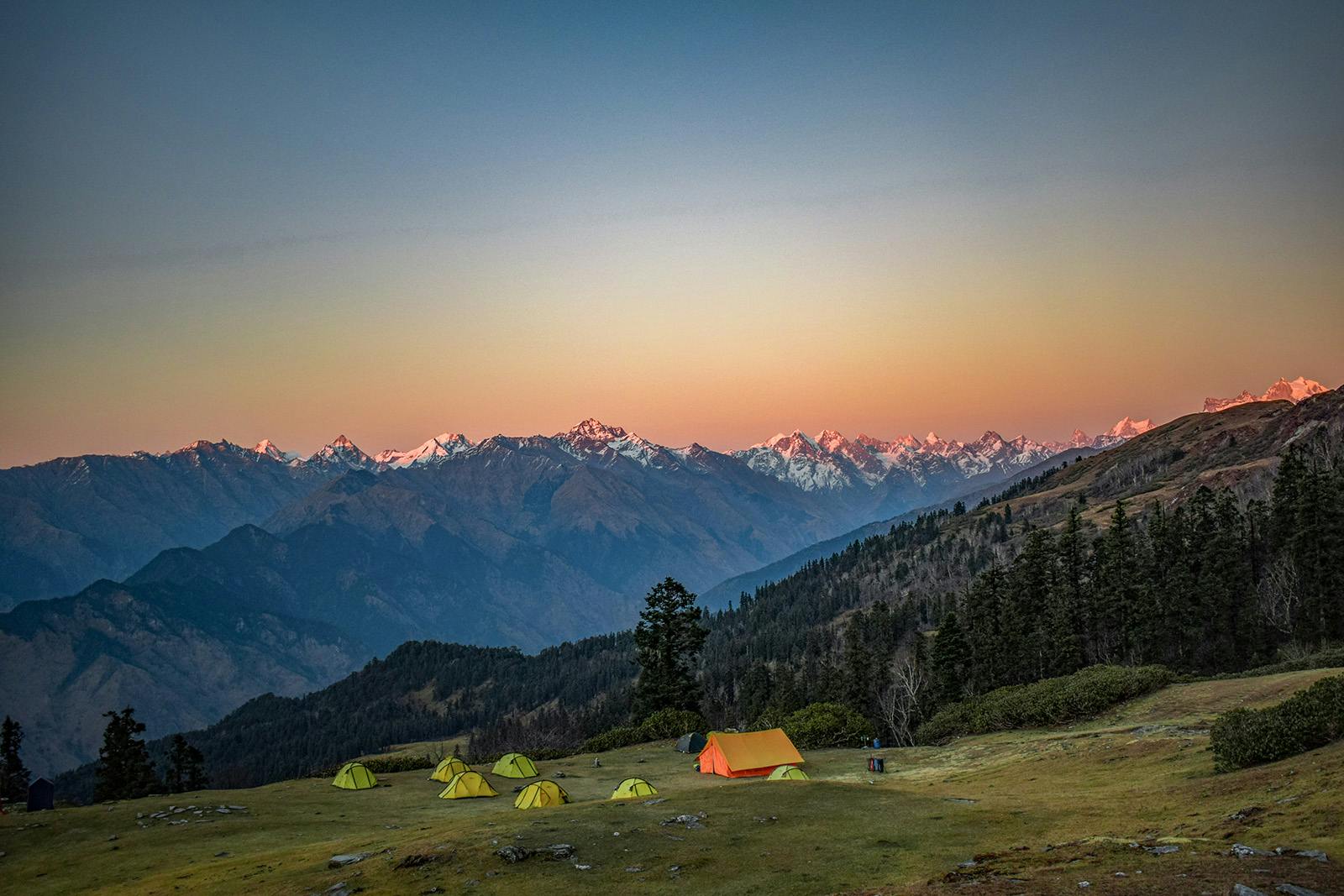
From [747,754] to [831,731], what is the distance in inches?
782

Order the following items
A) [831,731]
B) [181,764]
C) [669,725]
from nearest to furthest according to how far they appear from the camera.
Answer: [831,731] < [669,725] < [181,764]

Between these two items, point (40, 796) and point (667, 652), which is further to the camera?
point (667, 652)

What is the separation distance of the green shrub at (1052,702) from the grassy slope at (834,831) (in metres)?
3.41

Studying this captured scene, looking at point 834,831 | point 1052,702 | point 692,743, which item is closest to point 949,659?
point 1052,702

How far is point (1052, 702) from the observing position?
214 ft

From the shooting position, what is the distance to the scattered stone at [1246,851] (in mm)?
21406

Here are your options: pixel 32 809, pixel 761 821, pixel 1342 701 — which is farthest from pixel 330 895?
pixel 32 809

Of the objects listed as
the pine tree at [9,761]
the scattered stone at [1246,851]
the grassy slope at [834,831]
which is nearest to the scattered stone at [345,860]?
the grassy slope at [834,831]

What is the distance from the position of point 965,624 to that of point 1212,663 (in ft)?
92.0

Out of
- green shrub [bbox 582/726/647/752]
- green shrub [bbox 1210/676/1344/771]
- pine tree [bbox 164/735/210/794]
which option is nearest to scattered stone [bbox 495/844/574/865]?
green shrub [bbox 1210/676/1344/771]

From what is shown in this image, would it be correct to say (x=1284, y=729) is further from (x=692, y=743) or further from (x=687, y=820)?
(x=692, y=743)

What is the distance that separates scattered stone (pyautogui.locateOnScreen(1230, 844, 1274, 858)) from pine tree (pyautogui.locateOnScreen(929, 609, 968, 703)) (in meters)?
78.8

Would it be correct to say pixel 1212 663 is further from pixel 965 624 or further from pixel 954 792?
pixel 954 792

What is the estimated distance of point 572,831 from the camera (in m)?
36.1
